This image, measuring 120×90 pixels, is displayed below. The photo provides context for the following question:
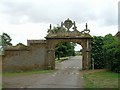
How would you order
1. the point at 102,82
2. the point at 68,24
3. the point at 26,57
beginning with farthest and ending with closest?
the point at 68,24
the point at 26,57
the point at 102,82

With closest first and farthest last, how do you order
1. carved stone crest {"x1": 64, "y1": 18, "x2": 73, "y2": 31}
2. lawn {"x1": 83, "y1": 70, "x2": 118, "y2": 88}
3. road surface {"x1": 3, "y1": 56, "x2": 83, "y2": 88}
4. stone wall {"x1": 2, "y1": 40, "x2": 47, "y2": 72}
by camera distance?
lawn {"x1": 83, "y1": 70, "x2": 118, "y2": 88} < road surface {"x1": 3, "y1": 56, "x2": 83, "y2": 88} < stone wall {"x1": 2, "y1": 40, "x2": 47, "y2": 72} < carved stone crest {"x1": 64, "y1": 18, "x2": 73, "y2": 31}

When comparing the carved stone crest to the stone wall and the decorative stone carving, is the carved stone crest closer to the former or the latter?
the decorative stone carving

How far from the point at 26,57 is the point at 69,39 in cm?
590

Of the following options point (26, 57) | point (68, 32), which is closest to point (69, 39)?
point (68, 32)

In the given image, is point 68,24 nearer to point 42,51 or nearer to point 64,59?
point 42,51

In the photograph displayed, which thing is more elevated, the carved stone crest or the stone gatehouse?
the carved stone crest

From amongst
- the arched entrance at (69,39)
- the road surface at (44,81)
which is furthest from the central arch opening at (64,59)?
the road surface at (44,81)

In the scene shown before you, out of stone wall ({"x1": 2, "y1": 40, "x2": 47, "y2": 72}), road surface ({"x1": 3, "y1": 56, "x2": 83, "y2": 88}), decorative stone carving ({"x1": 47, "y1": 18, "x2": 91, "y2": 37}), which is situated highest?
decorative stone carving ({"x1": 47, "y1": 18, "x2": 91, "y2": 37})

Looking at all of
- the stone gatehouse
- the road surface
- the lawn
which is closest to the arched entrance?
the stone gatehouse

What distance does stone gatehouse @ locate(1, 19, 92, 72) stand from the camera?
4419 centimetres

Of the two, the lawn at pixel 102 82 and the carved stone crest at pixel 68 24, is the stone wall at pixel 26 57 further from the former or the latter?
the lawn at pixel 102 82

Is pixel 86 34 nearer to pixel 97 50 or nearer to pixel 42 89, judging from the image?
pixel 97 50

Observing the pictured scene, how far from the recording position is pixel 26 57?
44.2 meters

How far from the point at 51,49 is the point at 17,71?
201 inches
